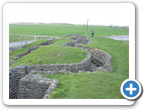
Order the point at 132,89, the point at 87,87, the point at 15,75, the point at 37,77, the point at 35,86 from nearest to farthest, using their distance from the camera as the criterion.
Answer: the point at 132,89
the point at 87,87
the point at 35,86
the point at 37,77
the point at 15,75

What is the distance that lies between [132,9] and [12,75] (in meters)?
9.63

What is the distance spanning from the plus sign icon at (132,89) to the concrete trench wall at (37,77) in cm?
337

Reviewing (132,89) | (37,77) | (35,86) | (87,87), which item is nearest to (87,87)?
(87,87)

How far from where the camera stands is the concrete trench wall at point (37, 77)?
7523mm

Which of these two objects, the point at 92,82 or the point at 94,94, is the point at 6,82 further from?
the point at 92,82

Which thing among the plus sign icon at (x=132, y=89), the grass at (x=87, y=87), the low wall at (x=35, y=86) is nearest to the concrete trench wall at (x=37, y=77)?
the low wall at (x=35, y=86)

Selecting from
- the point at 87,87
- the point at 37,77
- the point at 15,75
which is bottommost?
the point at 15,75

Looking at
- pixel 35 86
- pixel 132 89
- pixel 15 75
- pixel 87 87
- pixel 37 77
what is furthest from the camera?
pixel 15 75

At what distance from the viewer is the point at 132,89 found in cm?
458

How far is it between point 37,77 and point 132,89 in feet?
18.5

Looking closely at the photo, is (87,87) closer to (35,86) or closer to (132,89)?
(132,89)

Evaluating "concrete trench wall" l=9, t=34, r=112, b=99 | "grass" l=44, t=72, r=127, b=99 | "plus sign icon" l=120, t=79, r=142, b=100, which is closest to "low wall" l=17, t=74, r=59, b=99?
"concrete trench wall" l=9, t=34, r=112, b=99

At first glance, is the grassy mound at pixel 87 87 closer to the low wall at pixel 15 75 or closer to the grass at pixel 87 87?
the grass at pixel 87 87

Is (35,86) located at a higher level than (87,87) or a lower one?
lower
